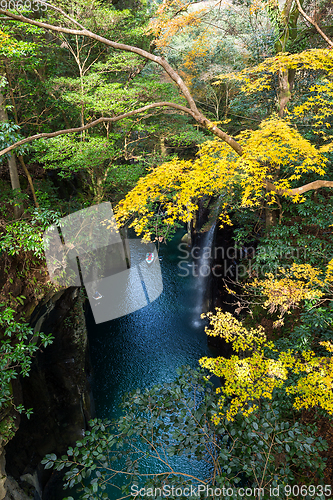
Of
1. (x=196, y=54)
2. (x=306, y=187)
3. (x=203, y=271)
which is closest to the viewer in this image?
(x=306, y=187)

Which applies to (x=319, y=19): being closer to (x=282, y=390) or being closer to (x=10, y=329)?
(x=282, y=390)

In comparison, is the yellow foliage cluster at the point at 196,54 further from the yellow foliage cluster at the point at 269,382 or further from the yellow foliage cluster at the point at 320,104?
the yellow foliage cluster at the point at 269,382

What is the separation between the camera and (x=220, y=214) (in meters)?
8.38

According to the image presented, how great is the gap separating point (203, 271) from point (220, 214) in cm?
768

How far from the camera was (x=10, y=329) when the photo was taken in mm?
5195

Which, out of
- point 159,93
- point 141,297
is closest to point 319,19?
point 159,93

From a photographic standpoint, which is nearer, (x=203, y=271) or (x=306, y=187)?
(x=306, y=187)

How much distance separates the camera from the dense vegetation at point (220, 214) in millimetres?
3988

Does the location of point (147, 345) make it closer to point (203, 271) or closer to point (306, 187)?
point (203, 271)

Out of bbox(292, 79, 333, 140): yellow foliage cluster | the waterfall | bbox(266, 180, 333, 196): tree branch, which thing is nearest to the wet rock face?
the waterfall

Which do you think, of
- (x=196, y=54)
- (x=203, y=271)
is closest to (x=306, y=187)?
(x=203, y=271)

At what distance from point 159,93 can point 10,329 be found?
9025 millimetres

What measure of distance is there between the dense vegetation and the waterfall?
13.5 ft

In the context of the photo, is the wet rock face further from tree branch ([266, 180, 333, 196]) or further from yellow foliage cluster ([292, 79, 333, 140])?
yellow foliage cluster ([292, 79, 333, 140])
